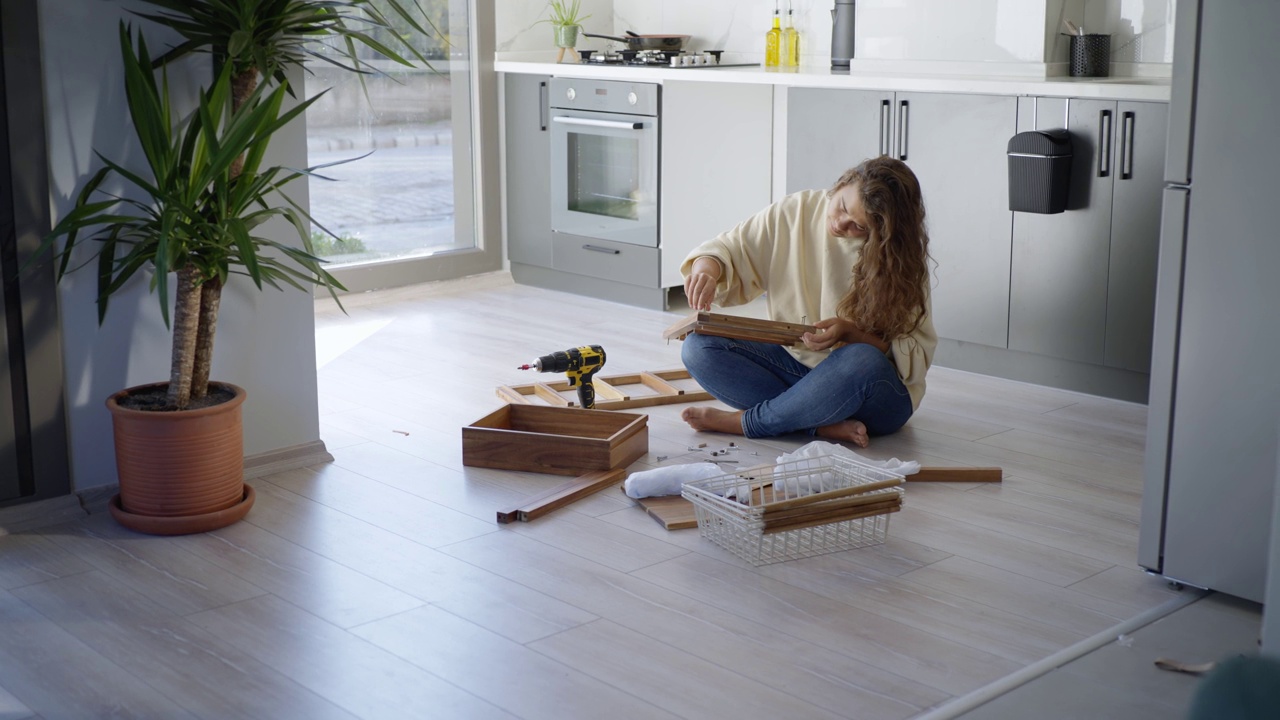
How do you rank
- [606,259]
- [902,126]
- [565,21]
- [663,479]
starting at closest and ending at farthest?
[663,479]
[902,126]
[606,259]
[565,21]

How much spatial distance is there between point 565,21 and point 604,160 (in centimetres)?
87

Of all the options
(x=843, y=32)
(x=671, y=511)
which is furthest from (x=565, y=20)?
(x=671, y=511)

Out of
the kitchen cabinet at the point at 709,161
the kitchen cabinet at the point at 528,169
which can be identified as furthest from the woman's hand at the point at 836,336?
the kitchen cabinet at the point at 528,169

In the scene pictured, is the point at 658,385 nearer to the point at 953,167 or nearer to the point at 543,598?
the point at 953,167

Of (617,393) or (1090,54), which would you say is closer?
(617,393)

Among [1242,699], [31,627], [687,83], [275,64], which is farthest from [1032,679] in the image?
[687,83]

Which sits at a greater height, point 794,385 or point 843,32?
point 843,32

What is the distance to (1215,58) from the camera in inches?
93.7

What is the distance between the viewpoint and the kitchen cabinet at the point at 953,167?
423cm

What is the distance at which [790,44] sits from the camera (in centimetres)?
549

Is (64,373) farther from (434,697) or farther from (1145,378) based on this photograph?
(1145,378)

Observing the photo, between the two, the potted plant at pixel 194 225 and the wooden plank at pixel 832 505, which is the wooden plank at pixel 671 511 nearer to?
the wooden plank at pixel 832 505

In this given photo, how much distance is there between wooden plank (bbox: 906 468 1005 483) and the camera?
330cm

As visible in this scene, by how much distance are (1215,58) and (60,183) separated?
96.0 inches
